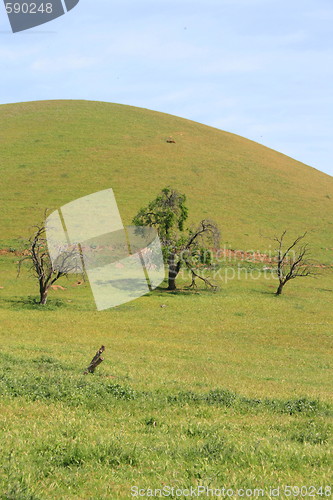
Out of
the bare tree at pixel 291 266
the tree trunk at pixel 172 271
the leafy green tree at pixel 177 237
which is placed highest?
the leafy green tree at pixel 177 237

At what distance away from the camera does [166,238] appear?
157 ft

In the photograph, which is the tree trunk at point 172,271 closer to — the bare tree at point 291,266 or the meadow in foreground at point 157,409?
the bare tree at point 291,266

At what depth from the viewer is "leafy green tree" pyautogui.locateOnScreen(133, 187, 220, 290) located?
4569 centimetres

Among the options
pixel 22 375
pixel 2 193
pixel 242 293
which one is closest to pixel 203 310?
pixel 242 293

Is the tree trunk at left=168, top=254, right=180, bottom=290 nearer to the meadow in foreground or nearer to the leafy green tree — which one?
the leafy green tree

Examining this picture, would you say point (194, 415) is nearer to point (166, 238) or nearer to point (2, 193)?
point (166, 238)

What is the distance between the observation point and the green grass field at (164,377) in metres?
7.52

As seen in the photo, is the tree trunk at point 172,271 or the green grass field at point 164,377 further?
the tree trunk at point 172,271

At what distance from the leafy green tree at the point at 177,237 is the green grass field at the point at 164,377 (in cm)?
264

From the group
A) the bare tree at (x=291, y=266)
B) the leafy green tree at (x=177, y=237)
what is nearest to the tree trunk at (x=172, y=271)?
the leafy green tree at (x=177, y=237)

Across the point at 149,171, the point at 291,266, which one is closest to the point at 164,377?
the point at 291,266

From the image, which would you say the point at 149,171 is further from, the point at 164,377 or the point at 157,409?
the point at 157,409

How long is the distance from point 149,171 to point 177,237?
39.3 metres

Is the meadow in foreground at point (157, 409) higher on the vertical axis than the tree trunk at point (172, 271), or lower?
higher
